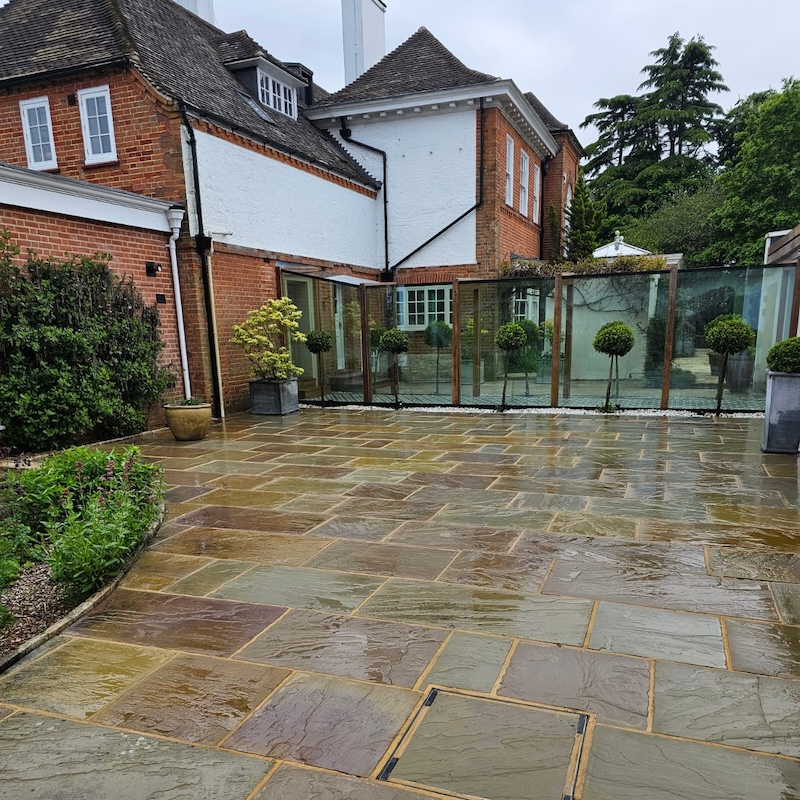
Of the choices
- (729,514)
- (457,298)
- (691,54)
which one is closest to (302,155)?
(457,298)

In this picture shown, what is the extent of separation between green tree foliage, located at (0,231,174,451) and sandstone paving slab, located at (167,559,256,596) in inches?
157

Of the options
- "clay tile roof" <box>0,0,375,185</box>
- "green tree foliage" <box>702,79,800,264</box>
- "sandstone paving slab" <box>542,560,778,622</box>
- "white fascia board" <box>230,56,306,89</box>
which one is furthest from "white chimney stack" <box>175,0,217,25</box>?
"green tree foliage" <box>702,79,800,264</box>

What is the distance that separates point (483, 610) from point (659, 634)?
30.5 inches

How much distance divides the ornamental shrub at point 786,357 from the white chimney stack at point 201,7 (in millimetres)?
14074

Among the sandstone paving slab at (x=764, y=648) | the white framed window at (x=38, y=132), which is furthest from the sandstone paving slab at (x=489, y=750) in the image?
the white framed window at (x=38, y=132)

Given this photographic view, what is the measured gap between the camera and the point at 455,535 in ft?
12.3

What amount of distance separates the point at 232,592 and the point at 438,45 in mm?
15084

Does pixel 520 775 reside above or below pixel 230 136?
below

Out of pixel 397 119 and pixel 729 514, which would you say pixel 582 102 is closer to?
pixel 397 119

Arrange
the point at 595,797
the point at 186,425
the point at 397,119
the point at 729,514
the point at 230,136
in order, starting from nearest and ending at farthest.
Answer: the point at 595,797
the point at 729,514
the point at 186,425
the point at 230,136
the point at 397,119

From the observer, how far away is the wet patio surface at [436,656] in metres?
1.73

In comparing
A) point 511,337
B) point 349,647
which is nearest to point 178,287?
point 511,337

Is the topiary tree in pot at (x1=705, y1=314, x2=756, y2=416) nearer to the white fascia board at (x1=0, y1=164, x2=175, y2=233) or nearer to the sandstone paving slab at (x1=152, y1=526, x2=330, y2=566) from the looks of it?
the sandstone paving slab at (x1=152, y1=526, x2=330, y2=566)

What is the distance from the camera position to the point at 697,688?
2096mm
